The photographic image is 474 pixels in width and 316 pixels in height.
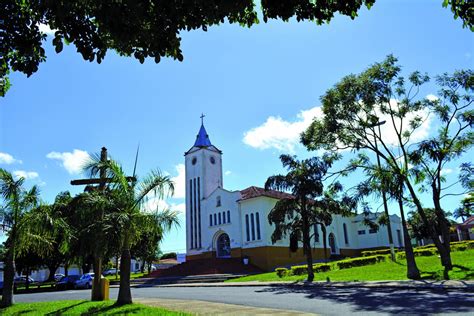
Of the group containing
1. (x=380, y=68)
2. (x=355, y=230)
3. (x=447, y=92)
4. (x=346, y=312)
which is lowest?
(x=346, y=312)

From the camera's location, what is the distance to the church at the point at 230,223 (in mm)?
40406

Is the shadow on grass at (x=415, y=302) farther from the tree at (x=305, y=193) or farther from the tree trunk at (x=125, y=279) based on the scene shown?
the tree at (x=305, y=193)

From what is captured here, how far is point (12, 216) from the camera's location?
15.5m

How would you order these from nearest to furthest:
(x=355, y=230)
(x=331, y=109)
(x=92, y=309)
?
(x=92, y=309) → (x=331, y=109) → (x=355, y=230)

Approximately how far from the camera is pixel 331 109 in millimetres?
22594

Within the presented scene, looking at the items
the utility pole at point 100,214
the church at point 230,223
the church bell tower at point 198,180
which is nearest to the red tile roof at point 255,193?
the church at point 230,223

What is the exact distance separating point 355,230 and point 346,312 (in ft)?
160

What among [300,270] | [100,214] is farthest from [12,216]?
[300,270]

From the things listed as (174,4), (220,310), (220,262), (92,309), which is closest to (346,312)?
(220,310)

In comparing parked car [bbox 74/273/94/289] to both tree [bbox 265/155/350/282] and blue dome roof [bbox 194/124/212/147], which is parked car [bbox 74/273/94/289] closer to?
tree [bbox 265/155/350/282]

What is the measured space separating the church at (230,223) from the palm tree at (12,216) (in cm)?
2680

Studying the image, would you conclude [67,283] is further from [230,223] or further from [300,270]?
[300,270]

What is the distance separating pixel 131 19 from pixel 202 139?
44.0 m

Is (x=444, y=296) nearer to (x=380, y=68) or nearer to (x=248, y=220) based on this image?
(x=380, y=68)
